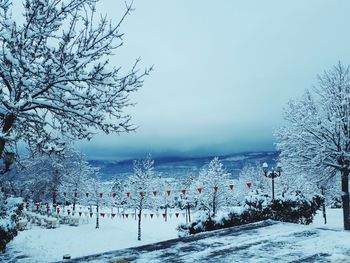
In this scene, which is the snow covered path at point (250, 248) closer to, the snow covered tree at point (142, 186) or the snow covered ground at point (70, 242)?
the snow covered ground at point (70, 242)

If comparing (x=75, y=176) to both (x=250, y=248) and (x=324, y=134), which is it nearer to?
(x=324, y=134)

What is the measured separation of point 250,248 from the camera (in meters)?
4.08

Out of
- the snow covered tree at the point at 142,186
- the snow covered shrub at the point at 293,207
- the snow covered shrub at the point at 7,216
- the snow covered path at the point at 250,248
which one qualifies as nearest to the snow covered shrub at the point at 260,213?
the snow covered shrub at the point at 293,207

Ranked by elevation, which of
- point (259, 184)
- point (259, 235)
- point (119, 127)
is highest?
point (119, 127)

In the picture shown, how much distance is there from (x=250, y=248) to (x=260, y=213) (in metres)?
14.2

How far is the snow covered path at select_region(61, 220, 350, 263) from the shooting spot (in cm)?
364

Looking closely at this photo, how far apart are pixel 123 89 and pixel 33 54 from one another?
2.16 metres

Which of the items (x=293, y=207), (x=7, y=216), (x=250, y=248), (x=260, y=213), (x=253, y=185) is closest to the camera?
(x=250, y=248)

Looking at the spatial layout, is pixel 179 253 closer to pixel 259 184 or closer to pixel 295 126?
pixel 295 126

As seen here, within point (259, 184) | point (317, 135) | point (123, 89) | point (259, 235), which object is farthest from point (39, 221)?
point (259, 184)

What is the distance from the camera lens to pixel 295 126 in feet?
73.7

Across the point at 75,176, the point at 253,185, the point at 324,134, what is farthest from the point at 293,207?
the point at 253,185

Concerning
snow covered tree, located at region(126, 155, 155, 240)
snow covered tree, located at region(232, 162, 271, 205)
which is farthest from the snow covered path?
snow covered tree, located at region(232, 162, 271, 205)

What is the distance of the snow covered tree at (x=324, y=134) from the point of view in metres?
21.0
